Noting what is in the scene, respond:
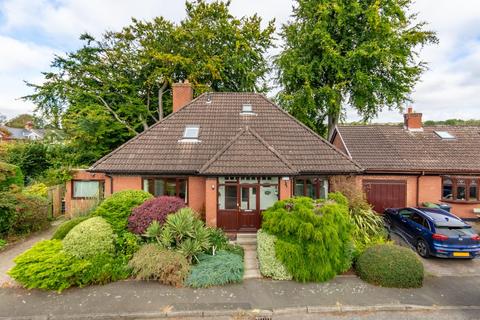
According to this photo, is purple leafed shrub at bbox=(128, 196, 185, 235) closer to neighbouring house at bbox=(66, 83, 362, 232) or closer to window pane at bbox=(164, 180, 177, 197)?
neighbouring house at bbox=(66, 83, 362, 232)

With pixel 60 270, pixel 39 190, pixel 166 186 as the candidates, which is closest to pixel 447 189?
pixel 166 186

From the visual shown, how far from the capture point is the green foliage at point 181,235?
8672 millimetres

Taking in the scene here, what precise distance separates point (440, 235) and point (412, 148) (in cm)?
837

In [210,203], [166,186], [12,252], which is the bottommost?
[12,252]

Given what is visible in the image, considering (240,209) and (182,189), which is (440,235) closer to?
(240,209)

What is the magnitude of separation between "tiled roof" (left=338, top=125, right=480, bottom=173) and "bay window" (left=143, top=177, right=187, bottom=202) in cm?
1024

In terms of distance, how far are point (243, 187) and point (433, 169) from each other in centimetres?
1128

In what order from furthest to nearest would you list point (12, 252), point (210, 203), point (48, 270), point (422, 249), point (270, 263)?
1. point (210, 203)
2. point (12, 252)
3. point (422, 249)
4. point (270, 263)
5. point (48, 270)

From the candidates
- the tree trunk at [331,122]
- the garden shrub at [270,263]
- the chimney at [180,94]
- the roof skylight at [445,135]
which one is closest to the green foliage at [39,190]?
the chimney at [180,94]

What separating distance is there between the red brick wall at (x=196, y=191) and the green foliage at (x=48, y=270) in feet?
18.1

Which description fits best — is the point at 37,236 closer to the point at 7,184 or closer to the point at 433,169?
the point at 7,184

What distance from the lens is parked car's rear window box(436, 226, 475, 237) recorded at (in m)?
9.33

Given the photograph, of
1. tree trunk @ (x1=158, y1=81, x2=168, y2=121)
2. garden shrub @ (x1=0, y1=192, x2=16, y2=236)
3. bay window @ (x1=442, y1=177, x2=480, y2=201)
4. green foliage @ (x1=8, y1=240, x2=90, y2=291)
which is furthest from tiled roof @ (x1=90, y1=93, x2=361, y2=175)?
tree trunk @ (x1=158, y1=81, x2=168, y2=121)

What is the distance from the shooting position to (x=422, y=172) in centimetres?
1470
